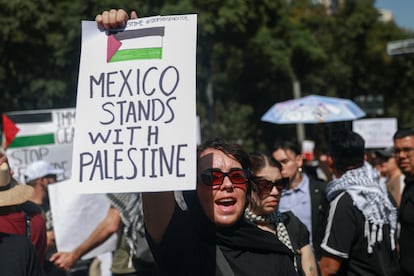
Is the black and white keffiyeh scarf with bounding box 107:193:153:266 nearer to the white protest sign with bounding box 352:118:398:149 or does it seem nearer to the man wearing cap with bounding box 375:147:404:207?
the man wearing cap with bounding box 375:147:404:207

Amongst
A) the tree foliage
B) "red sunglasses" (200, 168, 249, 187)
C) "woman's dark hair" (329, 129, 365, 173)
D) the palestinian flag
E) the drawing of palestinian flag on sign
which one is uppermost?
the tree foliage

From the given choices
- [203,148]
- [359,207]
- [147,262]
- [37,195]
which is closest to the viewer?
[203,148]

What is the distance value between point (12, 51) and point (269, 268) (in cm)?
2210

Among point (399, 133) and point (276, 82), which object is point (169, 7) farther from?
point (399, 133)

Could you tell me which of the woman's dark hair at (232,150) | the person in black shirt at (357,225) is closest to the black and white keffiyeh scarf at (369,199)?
the person in black shirt at (357,225)

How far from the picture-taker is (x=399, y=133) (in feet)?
18.4

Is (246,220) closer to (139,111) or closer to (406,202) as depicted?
(139,111)

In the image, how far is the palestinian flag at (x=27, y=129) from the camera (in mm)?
8867

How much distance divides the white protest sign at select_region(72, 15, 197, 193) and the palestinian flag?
6.13 metres

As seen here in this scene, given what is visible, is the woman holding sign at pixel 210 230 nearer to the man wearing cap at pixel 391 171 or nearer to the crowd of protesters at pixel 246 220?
the crowd of protesters at pixel 246 220

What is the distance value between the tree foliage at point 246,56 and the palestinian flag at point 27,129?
12221 mm

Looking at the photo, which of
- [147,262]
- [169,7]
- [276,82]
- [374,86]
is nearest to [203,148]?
[147,262]

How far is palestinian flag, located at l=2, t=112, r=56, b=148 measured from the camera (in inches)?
349

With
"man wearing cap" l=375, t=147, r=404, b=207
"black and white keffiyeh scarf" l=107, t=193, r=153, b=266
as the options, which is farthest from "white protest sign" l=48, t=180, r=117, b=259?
"man wearing cap" l=375, t=147, r=404, b=207
